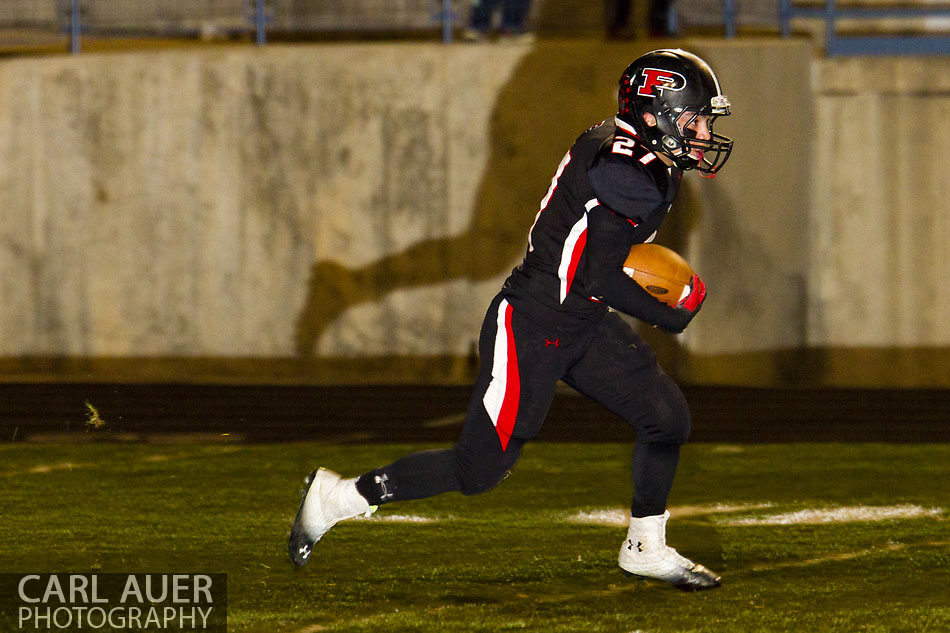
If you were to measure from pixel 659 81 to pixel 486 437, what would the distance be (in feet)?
4.32

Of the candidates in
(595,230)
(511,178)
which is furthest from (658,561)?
(511,178)

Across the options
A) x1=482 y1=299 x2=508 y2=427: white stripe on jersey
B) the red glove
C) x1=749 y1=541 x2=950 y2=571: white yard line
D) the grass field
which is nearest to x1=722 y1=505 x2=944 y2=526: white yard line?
the grass field

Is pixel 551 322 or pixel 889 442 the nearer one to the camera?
pixel 551 322

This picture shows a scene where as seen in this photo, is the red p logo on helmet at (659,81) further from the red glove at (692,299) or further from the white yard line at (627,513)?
the white yard line at (627,513)

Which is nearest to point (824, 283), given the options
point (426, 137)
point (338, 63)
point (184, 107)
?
point (426, 137)

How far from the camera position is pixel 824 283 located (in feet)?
41.3

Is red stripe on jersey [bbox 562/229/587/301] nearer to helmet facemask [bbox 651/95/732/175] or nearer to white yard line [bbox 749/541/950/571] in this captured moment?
helmet facemask [bbox 651/95/732/175]

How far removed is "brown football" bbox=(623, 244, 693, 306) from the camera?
199 inches

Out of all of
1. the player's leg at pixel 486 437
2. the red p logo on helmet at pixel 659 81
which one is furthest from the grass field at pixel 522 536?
the red p logo on helmet at pixel 659 81

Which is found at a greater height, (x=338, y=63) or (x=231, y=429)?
(x=338, y=63)

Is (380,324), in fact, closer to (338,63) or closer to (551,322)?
(338,63)

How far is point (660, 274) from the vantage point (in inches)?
199

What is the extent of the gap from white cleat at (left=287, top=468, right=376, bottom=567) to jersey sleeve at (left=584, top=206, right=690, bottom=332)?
112cm

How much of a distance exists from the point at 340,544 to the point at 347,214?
6421 millimetres
